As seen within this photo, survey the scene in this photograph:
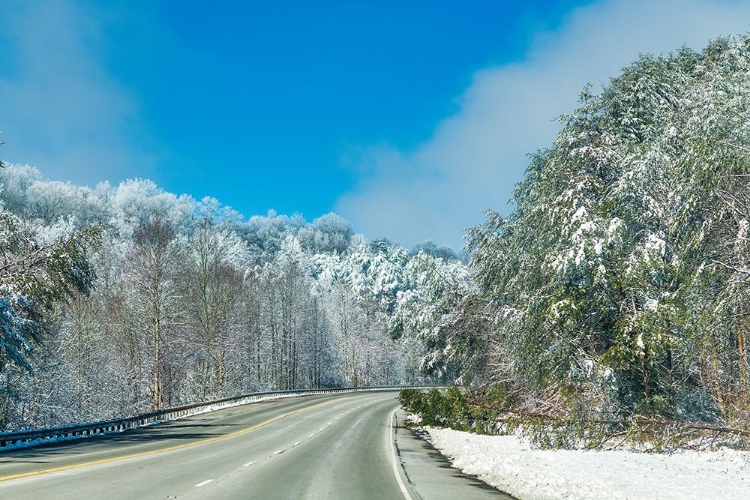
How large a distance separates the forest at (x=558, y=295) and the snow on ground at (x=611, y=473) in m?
1.64

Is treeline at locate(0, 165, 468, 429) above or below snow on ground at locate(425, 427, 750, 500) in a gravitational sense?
above

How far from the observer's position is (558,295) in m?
19.3

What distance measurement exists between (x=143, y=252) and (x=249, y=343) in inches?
998

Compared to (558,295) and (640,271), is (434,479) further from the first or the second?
(640,271)

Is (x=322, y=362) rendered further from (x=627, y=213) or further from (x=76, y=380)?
(x=627, y=213)

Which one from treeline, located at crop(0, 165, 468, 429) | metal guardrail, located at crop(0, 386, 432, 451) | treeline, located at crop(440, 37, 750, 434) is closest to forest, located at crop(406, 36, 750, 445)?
treeline, located at crop(440, 37, 750, 434)

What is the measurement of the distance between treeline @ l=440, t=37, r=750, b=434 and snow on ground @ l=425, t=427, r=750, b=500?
8.82ft

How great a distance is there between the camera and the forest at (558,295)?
16.3 meters

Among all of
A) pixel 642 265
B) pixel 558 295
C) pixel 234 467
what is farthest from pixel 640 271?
pixel 234 467

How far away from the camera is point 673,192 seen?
1647 cm

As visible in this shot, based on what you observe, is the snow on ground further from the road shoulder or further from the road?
the road

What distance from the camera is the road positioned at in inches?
411

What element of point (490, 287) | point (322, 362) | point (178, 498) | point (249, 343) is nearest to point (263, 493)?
point (178, 498)

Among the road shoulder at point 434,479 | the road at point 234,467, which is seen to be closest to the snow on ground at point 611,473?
the road shoulder at point 434,479
